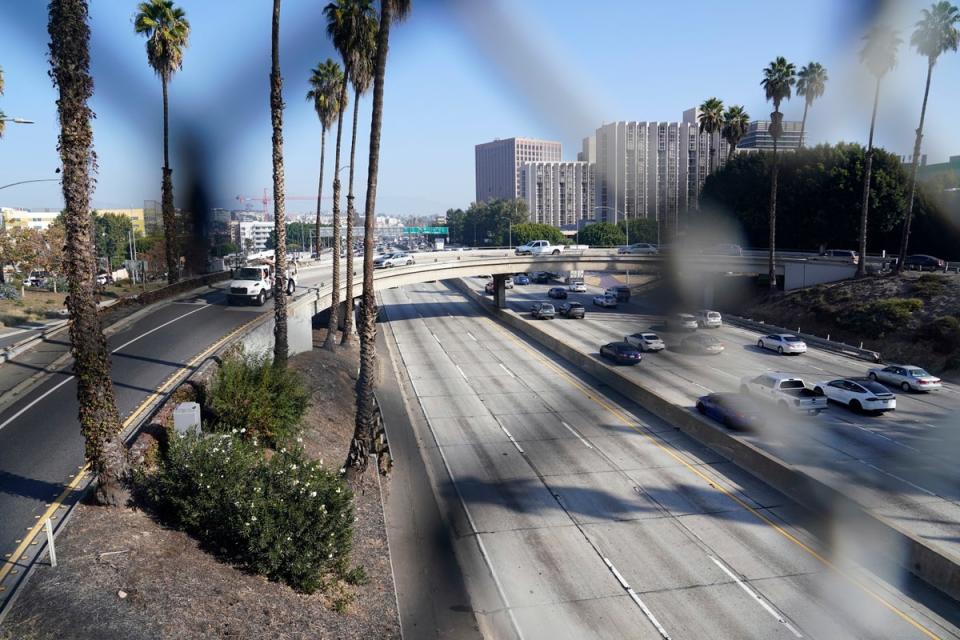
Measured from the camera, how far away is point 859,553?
17.6m

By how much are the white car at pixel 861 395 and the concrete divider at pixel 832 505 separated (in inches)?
288

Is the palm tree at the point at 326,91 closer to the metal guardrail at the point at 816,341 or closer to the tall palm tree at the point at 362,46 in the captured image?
the tall palm tree at the point at 362,46

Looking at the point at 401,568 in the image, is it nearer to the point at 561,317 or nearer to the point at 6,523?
the point at 6,523

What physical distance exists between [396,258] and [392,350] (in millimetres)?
14000

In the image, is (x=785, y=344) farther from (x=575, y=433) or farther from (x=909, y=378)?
(x=575, y=433)

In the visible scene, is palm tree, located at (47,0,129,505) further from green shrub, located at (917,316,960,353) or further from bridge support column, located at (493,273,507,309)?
bridge support column, located at (493,273,507,309)

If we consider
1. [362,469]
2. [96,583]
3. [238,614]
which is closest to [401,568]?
[362,469]

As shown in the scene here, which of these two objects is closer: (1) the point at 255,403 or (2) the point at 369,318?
(1) the point at 255,403

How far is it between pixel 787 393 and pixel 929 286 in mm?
26435

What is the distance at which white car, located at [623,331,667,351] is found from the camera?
1879 inches

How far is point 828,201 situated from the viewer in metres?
70.8

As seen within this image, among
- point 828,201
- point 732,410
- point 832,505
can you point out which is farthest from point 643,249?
point 828,201

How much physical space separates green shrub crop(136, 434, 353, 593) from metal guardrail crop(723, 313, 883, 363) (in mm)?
42234

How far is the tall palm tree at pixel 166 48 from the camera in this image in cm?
4281
